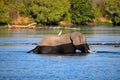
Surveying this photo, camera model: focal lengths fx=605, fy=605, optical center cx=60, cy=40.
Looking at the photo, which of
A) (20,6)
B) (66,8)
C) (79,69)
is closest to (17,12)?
(20,6)

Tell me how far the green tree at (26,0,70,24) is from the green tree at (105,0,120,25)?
12.6m

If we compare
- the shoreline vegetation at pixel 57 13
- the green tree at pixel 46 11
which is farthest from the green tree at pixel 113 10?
the green tree at pixel 46 11

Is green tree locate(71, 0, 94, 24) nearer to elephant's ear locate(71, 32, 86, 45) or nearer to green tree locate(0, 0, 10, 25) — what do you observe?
green tree locate(0, 0, 10, 25)

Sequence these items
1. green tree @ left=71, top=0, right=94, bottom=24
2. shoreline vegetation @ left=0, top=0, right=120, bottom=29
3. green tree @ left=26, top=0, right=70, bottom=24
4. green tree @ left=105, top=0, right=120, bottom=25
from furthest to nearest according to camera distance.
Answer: green tree @ left=71, top=0, right=94, bottom=24 → green tree @ left=105, top=0, right=120, bottom=25 → shoreline vegetation @ left=0, top=0, right=120, bottom=29 → green tree @ left=26, top=0, right=70, bottom=24

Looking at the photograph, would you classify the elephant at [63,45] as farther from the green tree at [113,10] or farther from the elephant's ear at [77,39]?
the green tree at [113,10]

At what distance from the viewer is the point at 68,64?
32781mm

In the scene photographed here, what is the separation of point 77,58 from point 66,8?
4199 inches

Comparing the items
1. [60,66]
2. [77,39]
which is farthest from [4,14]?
[60,66]

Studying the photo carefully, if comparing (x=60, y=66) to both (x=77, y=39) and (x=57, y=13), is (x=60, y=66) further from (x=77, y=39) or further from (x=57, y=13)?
(x=57, y=13)

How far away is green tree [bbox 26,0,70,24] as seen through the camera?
13300cm

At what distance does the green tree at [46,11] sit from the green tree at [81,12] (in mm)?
5762

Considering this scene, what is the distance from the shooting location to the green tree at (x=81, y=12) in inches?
5748

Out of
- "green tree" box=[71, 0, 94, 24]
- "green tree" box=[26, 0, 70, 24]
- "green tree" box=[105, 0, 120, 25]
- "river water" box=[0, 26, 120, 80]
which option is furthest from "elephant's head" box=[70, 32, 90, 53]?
"green tree" box=[71, 0, 94, 24]

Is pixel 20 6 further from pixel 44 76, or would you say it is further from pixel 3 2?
pixel 44 76
